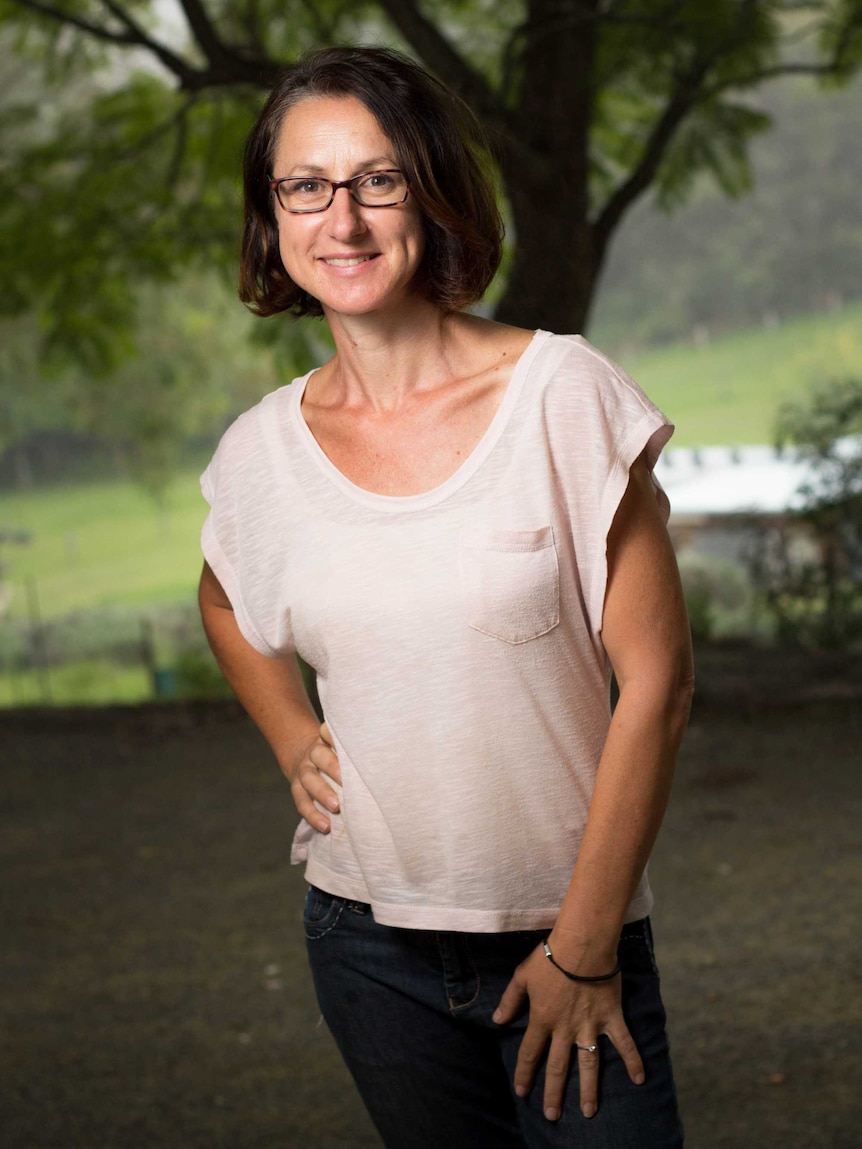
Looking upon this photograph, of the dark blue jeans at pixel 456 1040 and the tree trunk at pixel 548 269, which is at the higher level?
the tree trunk at pixel 548 269

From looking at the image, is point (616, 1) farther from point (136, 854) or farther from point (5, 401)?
point (5, 401)

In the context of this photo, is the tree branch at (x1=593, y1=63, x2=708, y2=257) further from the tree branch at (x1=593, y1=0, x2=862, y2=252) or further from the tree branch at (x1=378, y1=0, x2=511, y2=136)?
the tree branch at (x1=378, y1=0, x2=511, y2=136)

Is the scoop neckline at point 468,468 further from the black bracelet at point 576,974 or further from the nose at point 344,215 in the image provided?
the black bracelet at point 576,974

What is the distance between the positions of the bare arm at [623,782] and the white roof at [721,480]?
7079 mm

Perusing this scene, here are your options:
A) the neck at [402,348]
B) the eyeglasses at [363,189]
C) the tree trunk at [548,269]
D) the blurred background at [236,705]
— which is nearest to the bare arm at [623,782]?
the neck at [402,348]

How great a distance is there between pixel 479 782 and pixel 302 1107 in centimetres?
225

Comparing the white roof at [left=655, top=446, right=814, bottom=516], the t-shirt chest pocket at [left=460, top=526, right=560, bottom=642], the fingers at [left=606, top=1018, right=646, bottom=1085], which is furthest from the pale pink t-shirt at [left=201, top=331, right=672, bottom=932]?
the white roof at [left=655, top=446, right=814, bottom=516]

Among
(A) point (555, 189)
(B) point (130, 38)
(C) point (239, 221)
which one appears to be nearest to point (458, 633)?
(C) point (239, 221)

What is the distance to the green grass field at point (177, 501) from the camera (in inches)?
629

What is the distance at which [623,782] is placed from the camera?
1288 millimetres

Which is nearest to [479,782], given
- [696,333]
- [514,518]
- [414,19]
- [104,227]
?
[514,518]

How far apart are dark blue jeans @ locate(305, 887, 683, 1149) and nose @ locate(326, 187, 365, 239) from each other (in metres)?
0.69

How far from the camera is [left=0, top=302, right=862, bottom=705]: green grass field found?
16.0m

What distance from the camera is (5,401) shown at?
16156 mm
